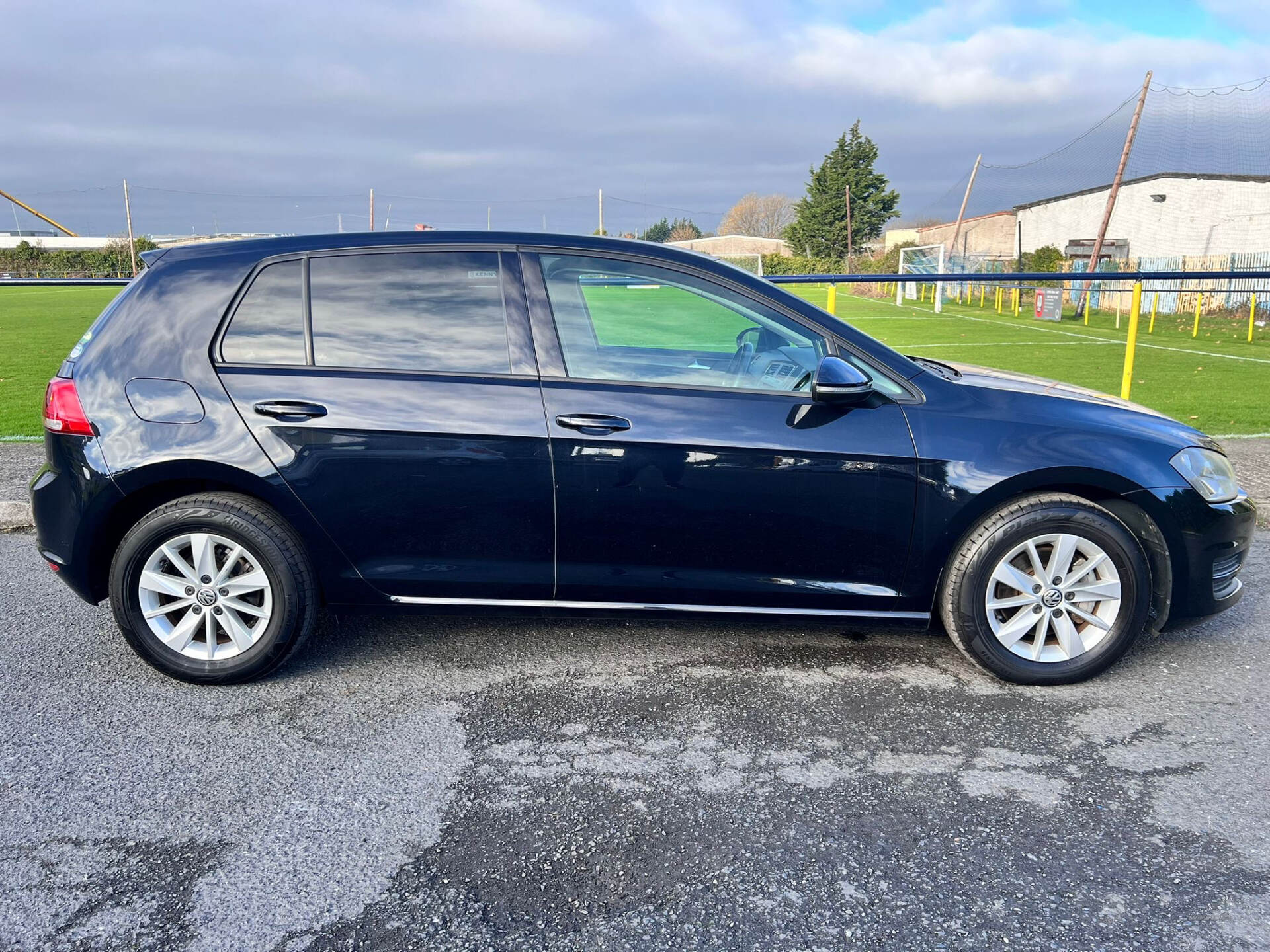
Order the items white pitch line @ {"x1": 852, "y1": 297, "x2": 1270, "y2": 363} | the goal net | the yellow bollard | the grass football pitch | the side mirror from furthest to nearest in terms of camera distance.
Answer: the goal net → white pitch line @ {"x1": 852, "y1": 297, "x2": 1270, "y2": 363} → the grass football pitch → the yellow bollard → the side mirror

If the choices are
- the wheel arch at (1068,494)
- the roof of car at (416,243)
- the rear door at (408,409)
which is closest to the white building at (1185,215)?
the wheel arch at (1068,494)

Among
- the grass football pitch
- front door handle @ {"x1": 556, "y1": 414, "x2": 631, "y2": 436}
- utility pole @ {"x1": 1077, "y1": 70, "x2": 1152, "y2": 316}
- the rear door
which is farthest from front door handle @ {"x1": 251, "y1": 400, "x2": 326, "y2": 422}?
utility pole @ {"x1": 1077, "y1": 70, "x2": 1152, "y2": 316}

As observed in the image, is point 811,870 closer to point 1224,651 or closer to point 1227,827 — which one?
point 1227,827

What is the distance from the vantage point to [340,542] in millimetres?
3561

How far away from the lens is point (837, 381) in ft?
10.9

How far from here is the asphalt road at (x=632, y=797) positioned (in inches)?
91.0

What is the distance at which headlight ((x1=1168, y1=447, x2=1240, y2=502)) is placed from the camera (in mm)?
3629

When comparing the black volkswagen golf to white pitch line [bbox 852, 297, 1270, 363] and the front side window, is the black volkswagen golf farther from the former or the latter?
white pitch line [bbox 852, 297, 1270, 363]

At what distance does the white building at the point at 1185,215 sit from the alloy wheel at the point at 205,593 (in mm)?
47130

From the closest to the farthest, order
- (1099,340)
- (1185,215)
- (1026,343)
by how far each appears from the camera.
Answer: (1026,343)
(1099,340)
(1185,215)

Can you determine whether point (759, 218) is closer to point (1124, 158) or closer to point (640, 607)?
point (1124, 158)

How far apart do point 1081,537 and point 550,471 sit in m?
1.94

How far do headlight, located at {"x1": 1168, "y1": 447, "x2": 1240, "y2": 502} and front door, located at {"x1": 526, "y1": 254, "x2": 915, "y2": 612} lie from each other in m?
1.07

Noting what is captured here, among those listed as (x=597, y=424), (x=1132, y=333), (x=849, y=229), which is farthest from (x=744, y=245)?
(x=597, y=424)
